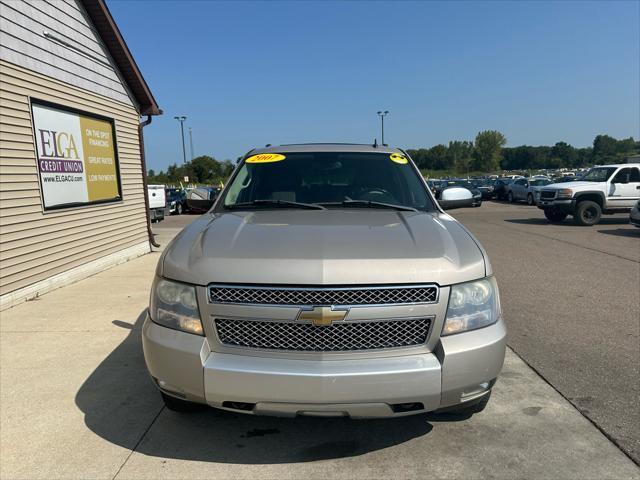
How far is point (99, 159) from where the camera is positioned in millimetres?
8102

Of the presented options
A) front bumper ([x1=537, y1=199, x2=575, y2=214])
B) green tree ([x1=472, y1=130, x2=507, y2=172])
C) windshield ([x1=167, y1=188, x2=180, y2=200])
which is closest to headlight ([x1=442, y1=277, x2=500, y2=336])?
front bumper ([x1=537, y1=199, x2=575, y2=214])

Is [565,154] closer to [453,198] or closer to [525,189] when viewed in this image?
[525,189]

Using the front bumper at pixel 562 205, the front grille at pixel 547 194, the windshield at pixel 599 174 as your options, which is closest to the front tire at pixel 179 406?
the front bumper at pixel 562 205

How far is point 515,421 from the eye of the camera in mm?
2842

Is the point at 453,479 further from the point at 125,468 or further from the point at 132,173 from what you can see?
the point at 132,173

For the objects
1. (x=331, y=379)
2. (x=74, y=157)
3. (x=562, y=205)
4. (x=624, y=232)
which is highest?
(x=74, y=157)

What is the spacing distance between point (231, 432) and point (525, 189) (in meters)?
28.1

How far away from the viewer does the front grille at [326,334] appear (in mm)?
2182

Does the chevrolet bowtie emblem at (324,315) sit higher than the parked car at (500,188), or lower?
higher

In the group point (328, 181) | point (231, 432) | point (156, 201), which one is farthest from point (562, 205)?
point (231, 432)

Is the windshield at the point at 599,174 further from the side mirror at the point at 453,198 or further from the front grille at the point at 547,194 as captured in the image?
the side mirror at the point at 453,198

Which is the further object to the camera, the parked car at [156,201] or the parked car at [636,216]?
the parked car at [156,201]

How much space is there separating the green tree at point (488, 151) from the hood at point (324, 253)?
361 feet

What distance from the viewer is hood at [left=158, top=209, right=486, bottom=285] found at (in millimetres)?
2156
